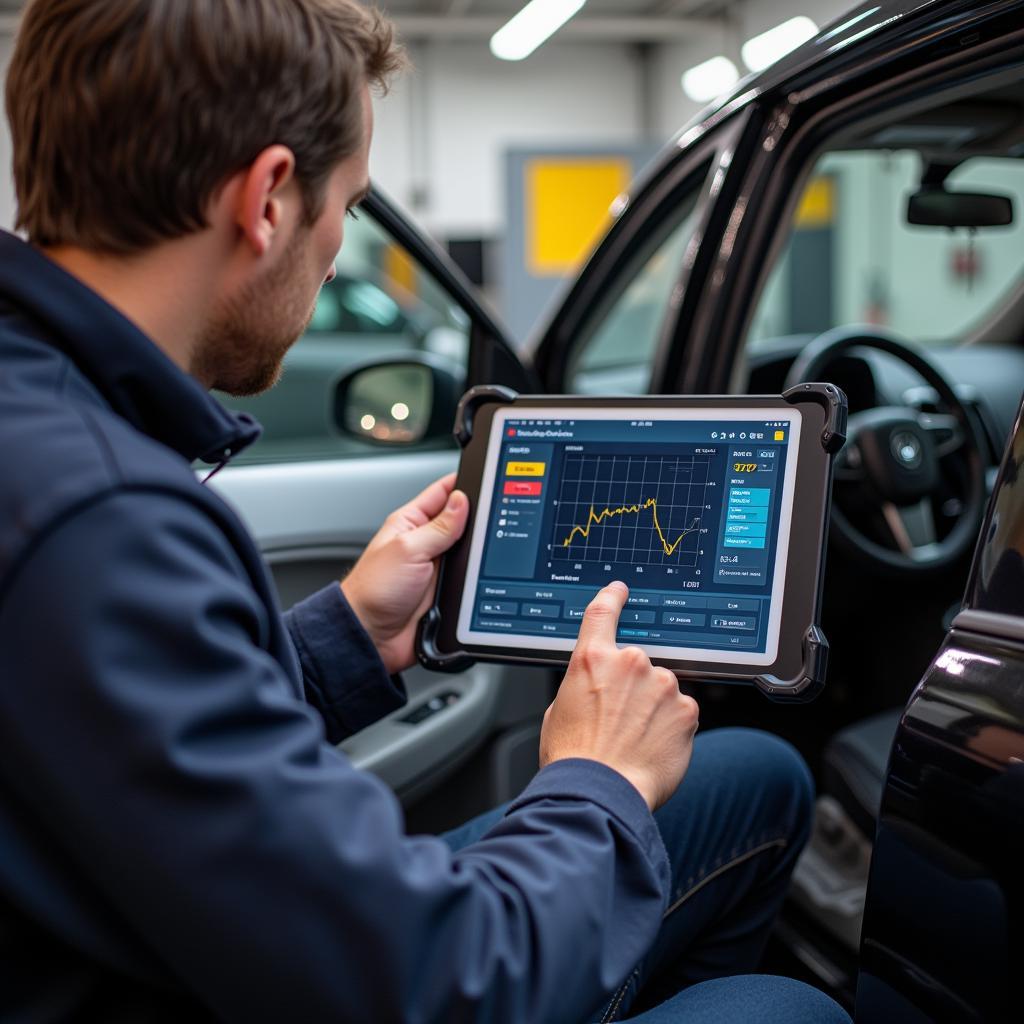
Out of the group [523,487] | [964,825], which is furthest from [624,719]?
[523,487]

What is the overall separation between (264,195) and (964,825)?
0.69 metres

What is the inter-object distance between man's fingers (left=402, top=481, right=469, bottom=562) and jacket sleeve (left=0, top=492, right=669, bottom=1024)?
1.76 ft

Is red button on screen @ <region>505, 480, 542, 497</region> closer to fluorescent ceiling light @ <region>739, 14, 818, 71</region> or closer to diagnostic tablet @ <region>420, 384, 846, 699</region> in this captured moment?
diagnostic tablet @ <region>420, 384, 846, 699</region>

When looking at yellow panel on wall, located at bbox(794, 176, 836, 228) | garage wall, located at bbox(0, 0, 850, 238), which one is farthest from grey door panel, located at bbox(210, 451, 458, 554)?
garage wall, located at bbox(0, 0, 850, 238)

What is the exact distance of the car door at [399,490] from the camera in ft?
6.31

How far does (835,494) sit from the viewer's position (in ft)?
7.11

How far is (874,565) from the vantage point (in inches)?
81.3

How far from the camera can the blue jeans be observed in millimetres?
1330

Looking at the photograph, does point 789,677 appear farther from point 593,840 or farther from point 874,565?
point 874,565

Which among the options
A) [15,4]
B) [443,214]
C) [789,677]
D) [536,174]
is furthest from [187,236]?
[443,214]

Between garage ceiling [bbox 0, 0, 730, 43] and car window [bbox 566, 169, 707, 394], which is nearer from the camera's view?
car window [bbox 566, 169, 707, 394]

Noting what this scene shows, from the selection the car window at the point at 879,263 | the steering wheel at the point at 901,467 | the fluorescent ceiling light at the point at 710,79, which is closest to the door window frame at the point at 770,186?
the steering wheel at the point at 901,467

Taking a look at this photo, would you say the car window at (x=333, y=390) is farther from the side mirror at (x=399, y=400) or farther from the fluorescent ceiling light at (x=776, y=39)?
the fluorescent ceiling light at (x=776, y=39)

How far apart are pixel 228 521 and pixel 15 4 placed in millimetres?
10000
